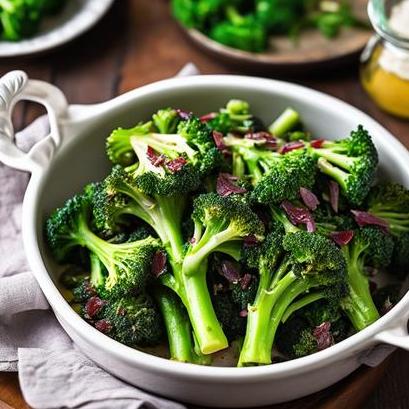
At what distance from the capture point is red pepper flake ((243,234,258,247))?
1789mm

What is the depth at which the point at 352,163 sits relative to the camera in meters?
1.95

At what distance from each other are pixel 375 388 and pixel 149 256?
68cm

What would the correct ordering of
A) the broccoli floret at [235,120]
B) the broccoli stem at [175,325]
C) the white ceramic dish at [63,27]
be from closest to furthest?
1. the broccoli stem at [175,325]
2. the broccoli floret at [235,120]
3. the white ceramic dish at [63,27]

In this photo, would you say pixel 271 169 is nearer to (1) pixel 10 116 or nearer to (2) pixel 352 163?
(2) pixel 352 163

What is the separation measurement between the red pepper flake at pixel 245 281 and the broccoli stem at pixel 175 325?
0.48 ft

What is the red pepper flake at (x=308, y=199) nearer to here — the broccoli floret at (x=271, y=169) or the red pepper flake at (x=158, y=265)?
the broccoli floret at (x=271, y=169)

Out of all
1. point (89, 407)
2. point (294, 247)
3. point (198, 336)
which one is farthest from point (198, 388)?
point (294, 247)

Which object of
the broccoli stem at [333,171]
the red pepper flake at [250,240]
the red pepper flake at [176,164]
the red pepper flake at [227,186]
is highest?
the broccoli stem at [333,171]

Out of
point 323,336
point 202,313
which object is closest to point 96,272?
point 202,313

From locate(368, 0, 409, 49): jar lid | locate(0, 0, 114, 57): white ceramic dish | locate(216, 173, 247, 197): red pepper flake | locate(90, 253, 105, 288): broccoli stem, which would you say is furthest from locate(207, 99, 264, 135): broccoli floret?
locate(0, 0, 114, 57): white ceramic dish

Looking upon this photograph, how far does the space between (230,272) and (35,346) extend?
0.50m

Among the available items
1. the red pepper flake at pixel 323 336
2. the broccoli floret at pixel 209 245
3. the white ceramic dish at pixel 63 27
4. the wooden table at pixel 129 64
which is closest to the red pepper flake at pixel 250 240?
the broccoli floret at pixel 209 245

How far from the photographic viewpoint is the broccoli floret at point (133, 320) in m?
1.77

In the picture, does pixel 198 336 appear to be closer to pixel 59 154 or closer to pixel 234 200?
pixel 234 200
